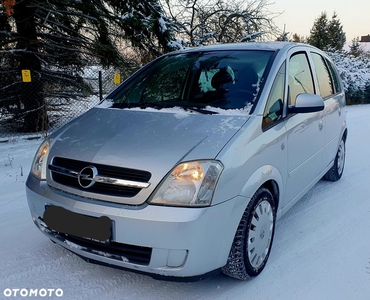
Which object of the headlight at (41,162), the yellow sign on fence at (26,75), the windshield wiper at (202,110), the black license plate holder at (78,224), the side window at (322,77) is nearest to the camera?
the black license plate holder at (78,224)

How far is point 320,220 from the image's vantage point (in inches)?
132

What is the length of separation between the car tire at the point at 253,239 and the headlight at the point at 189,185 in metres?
0.42

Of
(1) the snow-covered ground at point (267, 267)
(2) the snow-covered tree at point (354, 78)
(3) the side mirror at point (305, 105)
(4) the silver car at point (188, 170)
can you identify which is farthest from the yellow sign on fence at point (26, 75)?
(2) the snow-covered tree at point (354, 78)

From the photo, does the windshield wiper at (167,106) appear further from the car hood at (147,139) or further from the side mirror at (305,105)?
the side mirror at (305,105)

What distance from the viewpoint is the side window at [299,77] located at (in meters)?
2.92

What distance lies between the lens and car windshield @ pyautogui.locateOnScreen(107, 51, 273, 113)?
9.03ft

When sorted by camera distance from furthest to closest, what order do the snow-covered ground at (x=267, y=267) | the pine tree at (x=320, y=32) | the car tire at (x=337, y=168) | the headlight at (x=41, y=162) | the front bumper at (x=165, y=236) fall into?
the pine tree at (x=320, y=32) → the car tire at (x=337, y=168) → the headlight at (x=41, y=162) → the snow-covered ground at (x=267, y=267) → the front bumper at (x=165, y=236)

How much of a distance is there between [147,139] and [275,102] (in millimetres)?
1099

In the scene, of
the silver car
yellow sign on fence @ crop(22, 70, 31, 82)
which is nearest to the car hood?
the silver car

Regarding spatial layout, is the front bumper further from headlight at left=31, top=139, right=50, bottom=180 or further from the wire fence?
the wire fence

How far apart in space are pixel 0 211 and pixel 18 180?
98 centimetres

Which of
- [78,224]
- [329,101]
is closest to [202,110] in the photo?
[78,224]

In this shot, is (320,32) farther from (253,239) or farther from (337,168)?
(253,239)

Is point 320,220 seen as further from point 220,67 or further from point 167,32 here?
point 167,32
